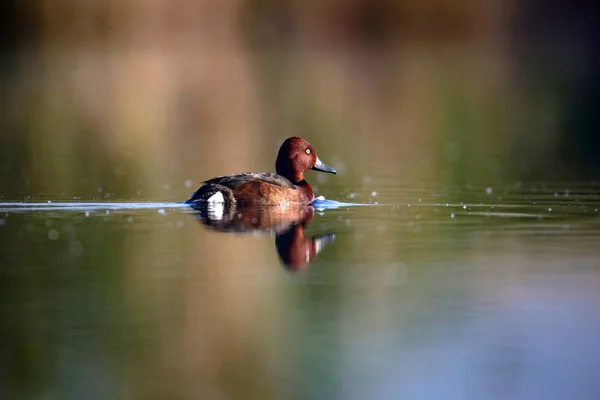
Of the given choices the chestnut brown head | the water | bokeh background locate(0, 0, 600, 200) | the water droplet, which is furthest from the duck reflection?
bokeh background locate(0, 0, 600, 200)

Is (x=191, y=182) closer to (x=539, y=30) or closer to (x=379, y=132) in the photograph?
(x=379, y=132)

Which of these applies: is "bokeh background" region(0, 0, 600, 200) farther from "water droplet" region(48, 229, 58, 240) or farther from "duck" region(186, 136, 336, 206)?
"water droplet" region(48, 229, 58, 240)

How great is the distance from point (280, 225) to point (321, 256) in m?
2.16

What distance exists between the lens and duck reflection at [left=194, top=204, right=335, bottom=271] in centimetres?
888

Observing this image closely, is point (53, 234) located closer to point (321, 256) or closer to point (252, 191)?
point (321, 256)

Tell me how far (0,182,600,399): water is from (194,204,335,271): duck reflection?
4 cm

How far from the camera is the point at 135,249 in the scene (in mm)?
9125

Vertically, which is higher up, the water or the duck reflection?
the duck reflection

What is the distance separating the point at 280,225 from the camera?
10945mm

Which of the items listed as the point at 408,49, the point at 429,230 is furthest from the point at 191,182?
the point at 408,49

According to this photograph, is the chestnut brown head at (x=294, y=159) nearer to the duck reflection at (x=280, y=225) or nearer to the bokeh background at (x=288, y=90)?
the duck reflection at (x=280, y=225)

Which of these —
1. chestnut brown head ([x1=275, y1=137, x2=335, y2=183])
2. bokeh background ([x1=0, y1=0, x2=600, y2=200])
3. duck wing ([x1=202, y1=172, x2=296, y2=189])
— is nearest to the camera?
duck wing ([x1=202, y1=172, x2=296, y2=189])

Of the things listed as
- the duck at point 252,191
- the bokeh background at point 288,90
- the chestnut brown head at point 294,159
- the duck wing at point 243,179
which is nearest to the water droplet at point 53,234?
the duck at point 252,191

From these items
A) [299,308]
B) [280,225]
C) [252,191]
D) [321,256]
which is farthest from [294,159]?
[299,308]
